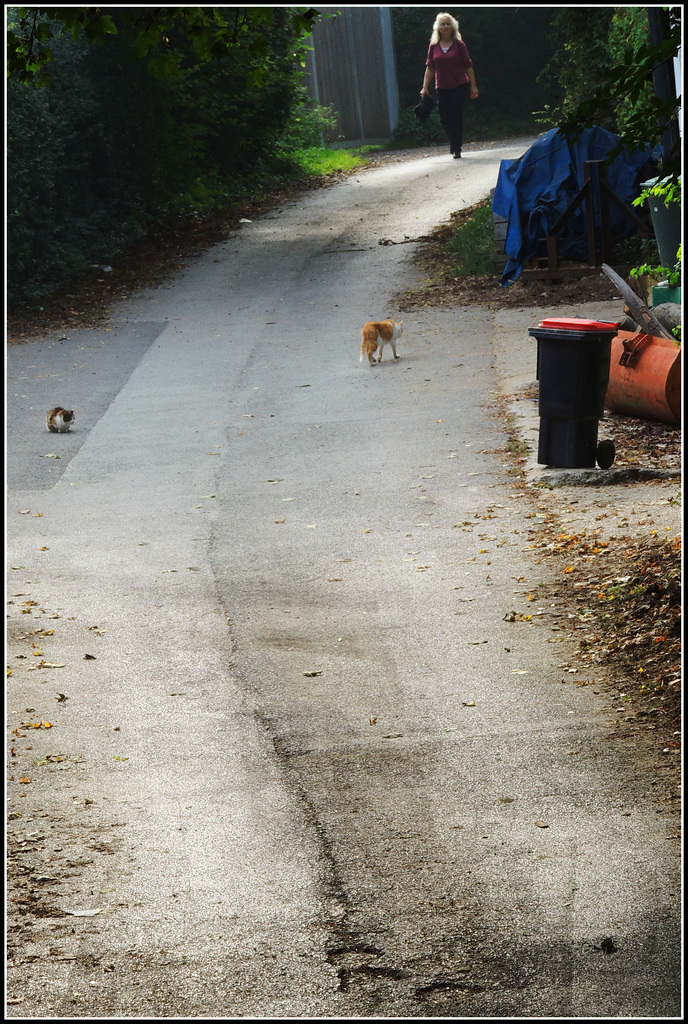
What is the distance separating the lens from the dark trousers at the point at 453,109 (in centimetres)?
2506

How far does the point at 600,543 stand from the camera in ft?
25.2

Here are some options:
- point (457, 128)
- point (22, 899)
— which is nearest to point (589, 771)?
point (22, 899)

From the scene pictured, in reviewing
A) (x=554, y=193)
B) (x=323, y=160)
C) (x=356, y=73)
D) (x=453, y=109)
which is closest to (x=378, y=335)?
(x=554, y=193)

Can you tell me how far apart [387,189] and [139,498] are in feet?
54.0

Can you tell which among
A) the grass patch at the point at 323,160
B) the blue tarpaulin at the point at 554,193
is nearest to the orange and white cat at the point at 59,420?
the blue tarpaulin at the point at 554,193

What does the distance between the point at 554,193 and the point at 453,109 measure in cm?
1060

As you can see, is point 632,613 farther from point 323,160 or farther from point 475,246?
point 323,160

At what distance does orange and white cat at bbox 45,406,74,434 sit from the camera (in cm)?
1187

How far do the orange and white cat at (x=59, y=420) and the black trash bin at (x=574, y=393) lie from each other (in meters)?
5.14

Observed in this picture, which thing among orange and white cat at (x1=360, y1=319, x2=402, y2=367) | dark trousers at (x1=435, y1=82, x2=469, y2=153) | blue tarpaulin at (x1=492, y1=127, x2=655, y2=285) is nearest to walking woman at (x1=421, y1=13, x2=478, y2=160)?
dark trousers at (x1=435, y1=82, x2=469, y2=153)

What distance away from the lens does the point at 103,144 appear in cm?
1917

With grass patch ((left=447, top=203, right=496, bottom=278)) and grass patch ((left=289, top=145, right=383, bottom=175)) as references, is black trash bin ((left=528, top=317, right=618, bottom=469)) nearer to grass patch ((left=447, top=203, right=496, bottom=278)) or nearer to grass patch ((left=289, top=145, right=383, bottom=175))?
grass patch ((left=447, top=203, right=496, bottom=278))

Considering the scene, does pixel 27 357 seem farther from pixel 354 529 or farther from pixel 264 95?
pixel 264 95

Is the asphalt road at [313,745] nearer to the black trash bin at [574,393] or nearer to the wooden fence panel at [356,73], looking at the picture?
the black trash bin at [574,393]
